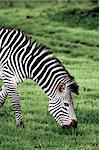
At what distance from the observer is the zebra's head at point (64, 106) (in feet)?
35.3

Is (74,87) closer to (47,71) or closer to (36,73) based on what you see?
(47,71)

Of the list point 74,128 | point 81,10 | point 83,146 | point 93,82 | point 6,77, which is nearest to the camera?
point 83,146

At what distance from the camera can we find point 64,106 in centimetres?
1090

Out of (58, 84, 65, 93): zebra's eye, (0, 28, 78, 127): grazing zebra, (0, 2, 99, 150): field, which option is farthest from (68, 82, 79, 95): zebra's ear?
(0, 2, 99, 150): field

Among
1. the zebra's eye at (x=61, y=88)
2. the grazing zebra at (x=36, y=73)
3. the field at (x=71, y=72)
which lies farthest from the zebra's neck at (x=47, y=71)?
the field at (x=71, y=72)

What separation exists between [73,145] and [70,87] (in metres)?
1.21

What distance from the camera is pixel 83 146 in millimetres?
10219

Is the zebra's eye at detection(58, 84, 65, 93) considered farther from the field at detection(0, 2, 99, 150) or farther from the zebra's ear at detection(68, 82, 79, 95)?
the field at detection(0, 2, 99, 150)

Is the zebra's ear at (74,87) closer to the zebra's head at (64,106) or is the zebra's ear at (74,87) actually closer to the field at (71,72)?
the zebra's head at (64,106)

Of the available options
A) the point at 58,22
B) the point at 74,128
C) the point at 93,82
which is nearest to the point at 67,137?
the point at 74,128

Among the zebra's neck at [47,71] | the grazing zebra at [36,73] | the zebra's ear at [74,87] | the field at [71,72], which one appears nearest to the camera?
the field at [71,72]

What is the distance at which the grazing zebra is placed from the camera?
10.9 m

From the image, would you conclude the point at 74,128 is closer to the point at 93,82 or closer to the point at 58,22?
the point at 93,82

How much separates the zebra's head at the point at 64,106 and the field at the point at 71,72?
0.32m
